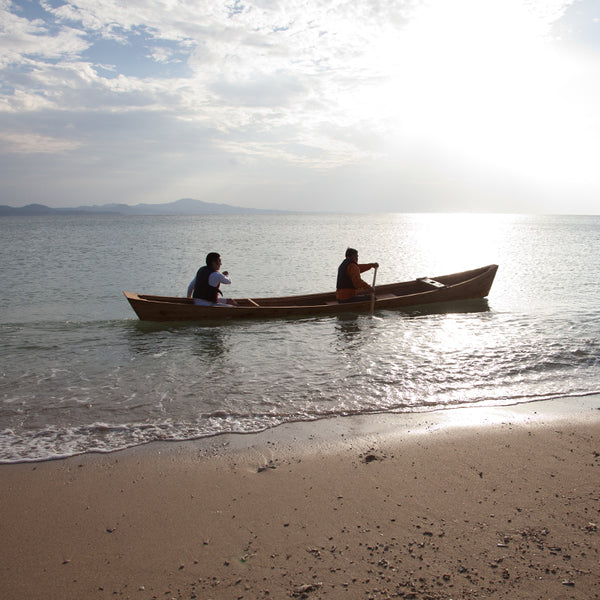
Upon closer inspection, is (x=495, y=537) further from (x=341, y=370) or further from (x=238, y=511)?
(x=341, y=370)

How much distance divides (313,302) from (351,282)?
136cm

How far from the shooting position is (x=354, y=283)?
12539mm

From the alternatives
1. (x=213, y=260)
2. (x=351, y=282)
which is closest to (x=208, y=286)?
(x=213, y=260)

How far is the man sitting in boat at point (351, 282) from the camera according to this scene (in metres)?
12.4

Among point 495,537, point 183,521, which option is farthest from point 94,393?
point 495,537

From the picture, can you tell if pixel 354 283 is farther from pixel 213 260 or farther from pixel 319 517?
pixel 319 517

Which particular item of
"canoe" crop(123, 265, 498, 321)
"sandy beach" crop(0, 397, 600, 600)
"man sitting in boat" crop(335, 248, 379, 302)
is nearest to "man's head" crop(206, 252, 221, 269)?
"canoe" crop(123, 265, 498, 321)

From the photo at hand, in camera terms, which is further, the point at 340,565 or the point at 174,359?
the point at 174,359

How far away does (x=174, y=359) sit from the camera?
29.9ft

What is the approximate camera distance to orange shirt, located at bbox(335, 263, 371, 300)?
40.7 feet

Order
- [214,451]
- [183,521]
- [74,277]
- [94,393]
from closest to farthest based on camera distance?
[183,521]
[214,451]
[94,393]
[74,277]

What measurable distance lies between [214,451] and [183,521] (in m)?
1.34

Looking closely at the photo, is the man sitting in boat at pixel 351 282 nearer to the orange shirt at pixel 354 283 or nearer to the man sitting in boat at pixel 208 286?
the orange shirt at pixel 354 283

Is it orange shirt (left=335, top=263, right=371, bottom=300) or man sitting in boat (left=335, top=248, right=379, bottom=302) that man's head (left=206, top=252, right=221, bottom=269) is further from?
orange shirt (left=335, top=263, right=371, bottom=300)
